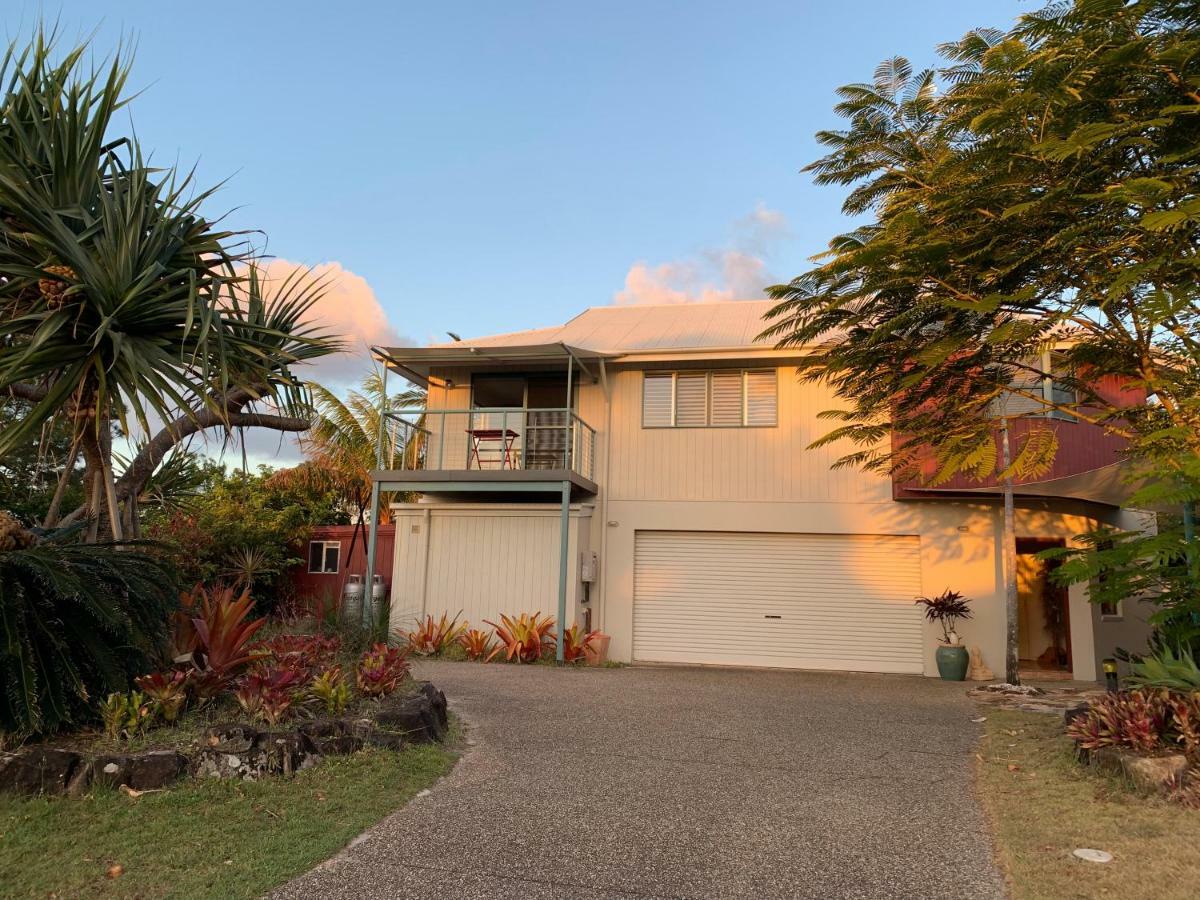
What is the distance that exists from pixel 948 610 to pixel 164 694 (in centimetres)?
1069

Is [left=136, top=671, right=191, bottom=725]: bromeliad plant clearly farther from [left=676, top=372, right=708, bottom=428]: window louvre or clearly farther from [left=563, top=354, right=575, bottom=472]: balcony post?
[left=676, top=372, right=708, bottom=428]: window louvre

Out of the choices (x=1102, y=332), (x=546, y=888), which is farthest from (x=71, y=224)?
(x=1102, y=332)

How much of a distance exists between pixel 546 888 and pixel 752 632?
10.0m

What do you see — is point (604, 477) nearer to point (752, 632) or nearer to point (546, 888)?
point (752, 632)

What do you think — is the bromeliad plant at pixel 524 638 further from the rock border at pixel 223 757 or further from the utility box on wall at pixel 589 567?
the rock border at pixel 223 757

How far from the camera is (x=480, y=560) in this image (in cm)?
1391

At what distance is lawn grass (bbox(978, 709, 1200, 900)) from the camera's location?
4023 millimetres

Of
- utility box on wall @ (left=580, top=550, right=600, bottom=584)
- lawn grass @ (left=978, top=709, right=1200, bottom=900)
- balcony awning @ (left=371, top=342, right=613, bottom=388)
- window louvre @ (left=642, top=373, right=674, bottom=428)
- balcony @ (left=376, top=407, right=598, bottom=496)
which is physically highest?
balcony awning @ (left=371, top=342, right=613, bottom=388)

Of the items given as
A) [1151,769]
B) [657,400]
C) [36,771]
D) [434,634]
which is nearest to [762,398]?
[657,400]

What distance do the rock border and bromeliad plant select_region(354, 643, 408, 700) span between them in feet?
1.11

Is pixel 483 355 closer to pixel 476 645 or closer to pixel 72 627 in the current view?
pixel 476 645

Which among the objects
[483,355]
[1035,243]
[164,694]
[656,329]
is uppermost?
[656,329]

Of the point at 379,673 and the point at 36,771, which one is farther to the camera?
the point at 379,673

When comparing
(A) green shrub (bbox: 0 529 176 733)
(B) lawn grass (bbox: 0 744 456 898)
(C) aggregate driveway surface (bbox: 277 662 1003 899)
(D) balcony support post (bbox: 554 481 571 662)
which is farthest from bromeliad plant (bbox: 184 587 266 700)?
(D) balcony support post (bbox: 554 481 571 662)
